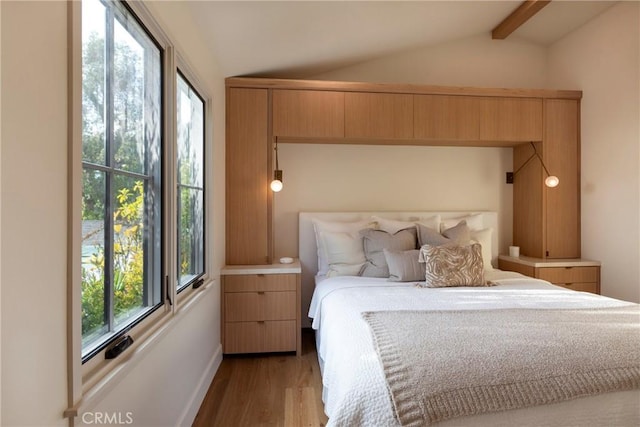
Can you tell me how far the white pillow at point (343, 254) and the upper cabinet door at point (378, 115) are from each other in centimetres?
89

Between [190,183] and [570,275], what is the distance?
3299 mm

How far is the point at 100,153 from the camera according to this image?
1040 millimetres

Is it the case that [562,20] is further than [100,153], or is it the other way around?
[562,20]

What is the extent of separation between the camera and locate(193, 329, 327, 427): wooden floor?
5.82ft

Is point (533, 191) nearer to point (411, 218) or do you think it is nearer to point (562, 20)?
point (411, 218)

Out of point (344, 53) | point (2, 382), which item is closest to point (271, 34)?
point (344, 53)

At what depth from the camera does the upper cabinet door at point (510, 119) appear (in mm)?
2895

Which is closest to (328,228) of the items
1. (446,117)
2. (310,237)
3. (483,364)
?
(310,237)

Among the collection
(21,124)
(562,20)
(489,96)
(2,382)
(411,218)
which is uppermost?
(562,20)

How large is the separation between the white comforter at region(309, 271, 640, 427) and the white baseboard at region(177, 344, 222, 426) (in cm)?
73

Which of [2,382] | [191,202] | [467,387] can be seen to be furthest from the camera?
[191,202]

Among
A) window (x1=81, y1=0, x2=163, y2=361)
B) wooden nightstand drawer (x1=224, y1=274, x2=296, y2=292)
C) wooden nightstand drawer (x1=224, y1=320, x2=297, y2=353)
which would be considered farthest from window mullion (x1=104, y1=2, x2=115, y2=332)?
wooden nightstand drawer (x1=224, y1=320, x2=297, y2=353)

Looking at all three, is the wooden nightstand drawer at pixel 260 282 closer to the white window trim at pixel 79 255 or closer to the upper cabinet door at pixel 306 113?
the white window trim at pixel 79 255

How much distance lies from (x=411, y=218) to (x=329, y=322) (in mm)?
1631
